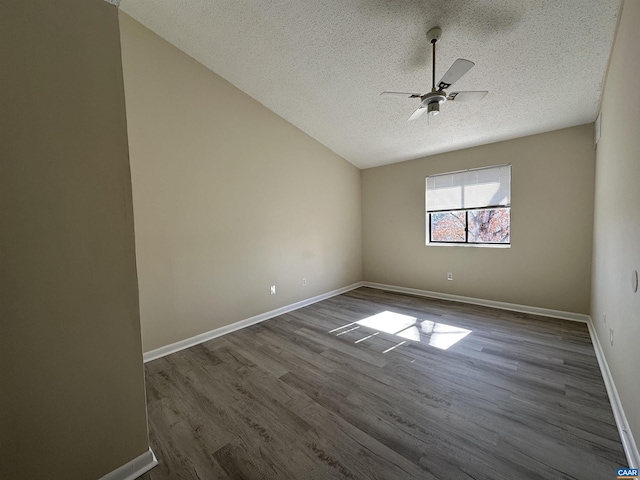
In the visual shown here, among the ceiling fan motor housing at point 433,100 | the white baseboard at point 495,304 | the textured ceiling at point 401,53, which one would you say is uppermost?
the textured ceiling at point 401,53

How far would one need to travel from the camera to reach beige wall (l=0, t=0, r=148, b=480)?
3.45 feet

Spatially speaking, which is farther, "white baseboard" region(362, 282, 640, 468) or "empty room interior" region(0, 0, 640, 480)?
"white baseboard" region(362, 282, 640, 468)

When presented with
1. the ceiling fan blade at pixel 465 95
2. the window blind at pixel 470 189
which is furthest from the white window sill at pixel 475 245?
the ceiling fan blade at pixel 465 95

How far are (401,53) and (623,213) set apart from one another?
84.7 inches

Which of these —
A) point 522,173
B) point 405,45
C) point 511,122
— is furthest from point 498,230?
point 405,45

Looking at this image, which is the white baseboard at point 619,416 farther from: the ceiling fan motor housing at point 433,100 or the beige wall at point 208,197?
the beige wall at point 208,197

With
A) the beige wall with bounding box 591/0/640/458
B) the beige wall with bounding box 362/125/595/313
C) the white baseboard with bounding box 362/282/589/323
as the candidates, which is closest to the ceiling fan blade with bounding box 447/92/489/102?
the beige wall with bounding box 591/0/640/458

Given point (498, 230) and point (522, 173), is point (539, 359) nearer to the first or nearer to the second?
point (498, 230)

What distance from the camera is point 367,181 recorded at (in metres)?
5.32

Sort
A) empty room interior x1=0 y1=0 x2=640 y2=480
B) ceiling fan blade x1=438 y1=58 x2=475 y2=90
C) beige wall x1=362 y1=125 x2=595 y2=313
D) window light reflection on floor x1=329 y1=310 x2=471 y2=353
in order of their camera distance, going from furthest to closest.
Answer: beige wall x1=362 y1=125 x2=595 y2=313 → window light reflection on floor x1=329 y1=310 x2=471 y2=353 → ceiling fan blade x1=438 y1=58 x2=475 y2=90 → empty room interior x1=0 y1=0 x2=640 y2=480

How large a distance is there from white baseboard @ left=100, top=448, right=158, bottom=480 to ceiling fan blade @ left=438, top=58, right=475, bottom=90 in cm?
311

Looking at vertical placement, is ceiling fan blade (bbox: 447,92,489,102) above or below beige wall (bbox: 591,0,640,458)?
above

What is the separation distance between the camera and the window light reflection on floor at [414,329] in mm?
2814

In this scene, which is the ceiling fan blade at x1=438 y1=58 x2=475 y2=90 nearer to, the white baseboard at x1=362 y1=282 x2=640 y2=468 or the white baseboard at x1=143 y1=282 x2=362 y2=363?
the white baseboard at x1=362 y1=282 x2=640 y2=468
